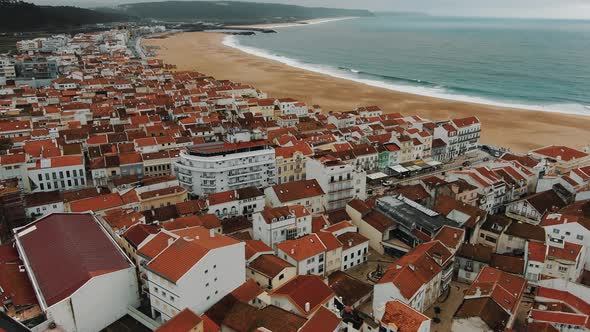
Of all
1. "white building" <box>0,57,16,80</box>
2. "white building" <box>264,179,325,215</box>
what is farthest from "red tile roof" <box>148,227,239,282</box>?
"white building" <box>0,57,16,80</box>

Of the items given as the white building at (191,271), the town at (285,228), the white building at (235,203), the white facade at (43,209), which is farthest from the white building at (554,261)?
the white facade at (43,209)

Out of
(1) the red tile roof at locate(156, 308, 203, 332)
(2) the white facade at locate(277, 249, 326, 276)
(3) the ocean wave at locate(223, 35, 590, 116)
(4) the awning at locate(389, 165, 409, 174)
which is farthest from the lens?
(3) the ocean wave at locate(223, 35, 590, 116)

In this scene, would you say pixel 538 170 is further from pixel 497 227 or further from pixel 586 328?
pixel 586 328

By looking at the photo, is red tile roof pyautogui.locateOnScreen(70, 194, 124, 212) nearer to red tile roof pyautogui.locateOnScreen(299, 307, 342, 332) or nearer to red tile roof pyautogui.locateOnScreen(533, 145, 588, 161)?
red tile roof pyautogui.locateOnScreen(299, 307, 342, 332)

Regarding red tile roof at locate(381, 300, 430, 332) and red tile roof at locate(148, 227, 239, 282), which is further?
red tile roof at locate(148, 227, 239, 282)

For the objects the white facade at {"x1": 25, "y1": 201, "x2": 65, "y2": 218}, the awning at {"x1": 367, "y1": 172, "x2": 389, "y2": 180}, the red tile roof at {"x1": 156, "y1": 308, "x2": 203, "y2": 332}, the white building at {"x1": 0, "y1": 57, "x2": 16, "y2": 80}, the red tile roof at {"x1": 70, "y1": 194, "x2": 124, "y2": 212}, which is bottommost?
the awning at {"x1": 367, "y1": 172, "x2": 389, "y2": 180}

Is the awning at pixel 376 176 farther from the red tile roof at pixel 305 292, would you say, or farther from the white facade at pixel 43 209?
the white facade at pixel 43 209
